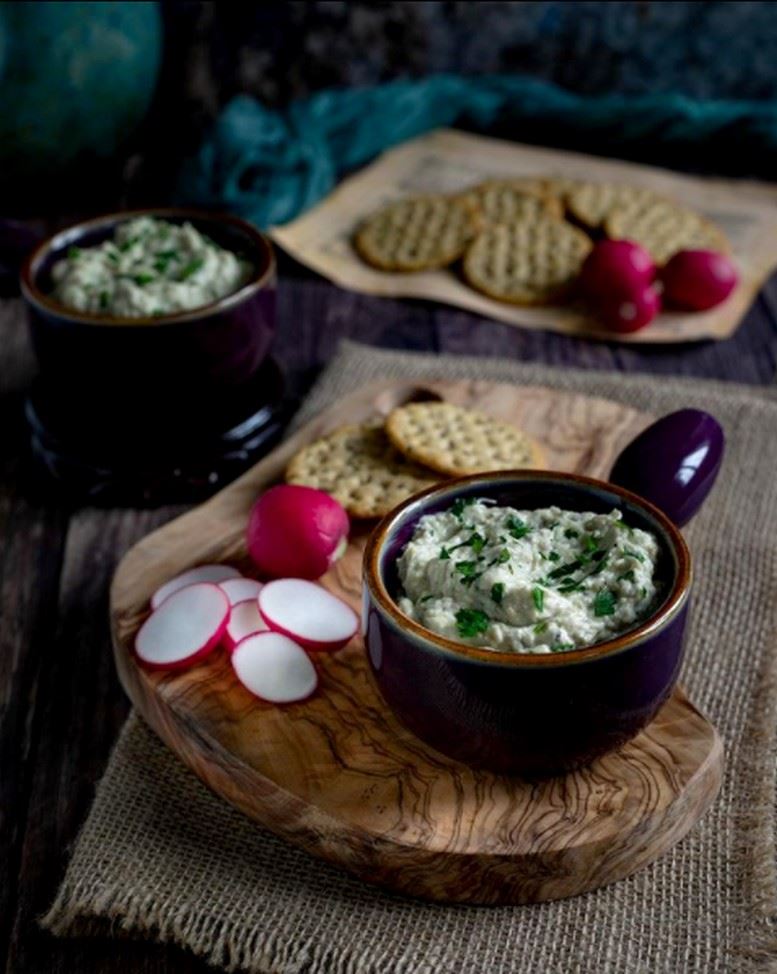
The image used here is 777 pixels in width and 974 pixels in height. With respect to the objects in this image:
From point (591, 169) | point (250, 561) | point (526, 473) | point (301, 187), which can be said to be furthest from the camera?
point (591, 169)

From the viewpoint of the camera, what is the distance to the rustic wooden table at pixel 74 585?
1.66 metres

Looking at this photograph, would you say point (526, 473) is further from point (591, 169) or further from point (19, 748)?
point (591, 169)

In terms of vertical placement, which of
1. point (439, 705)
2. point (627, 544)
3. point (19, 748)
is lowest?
point (19, 748)

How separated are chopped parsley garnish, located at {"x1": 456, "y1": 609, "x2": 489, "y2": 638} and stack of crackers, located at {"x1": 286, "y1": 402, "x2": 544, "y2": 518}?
21.6 inches

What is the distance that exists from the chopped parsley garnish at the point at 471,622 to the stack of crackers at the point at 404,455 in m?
0.55

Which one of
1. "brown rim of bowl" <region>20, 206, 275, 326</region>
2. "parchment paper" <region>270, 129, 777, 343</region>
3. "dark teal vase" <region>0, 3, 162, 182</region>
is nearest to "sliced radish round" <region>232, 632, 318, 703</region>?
"brown rim of bowl" <region>20, 206, 275, 326</region>

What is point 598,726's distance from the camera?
5.04 feet

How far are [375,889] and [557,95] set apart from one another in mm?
2724

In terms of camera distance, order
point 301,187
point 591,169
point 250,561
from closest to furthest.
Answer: point 250,561, point 301,187, point 591,169

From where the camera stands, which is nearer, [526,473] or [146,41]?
[526,473]

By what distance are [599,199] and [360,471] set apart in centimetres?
151

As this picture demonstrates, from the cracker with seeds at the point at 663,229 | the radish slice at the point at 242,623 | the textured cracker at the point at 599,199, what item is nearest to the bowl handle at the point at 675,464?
the radish slice at the point at 242,623

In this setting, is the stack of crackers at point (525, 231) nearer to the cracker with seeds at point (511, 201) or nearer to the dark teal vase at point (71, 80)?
the cracker with seeds at point (511, 201)

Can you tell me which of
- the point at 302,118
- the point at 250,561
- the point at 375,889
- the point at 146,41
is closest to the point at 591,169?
the point at 302,118
